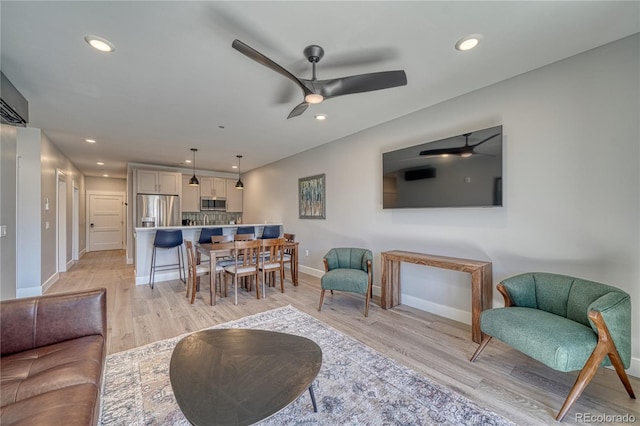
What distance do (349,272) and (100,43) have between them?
3.19 metres

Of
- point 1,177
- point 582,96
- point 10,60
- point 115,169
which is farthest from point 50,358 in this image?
point 115,169

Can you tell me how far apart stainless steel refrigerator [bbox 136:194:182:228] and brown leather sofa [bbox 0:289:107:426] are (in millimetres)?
5253

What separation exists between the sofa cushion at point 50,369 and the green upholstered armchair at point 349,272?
225 cm

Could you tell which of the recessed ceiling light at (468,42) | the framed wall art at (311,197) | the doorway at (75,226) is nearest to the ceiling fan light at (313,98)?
the recessed ceiling light at (468,42)

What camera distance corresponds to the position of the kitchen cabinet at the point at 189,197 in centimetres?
741

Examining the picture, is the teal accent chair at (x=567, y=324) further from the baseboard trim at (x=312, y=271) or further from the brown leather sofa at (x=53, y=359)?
the baseboard trim at (x=312, y=271)

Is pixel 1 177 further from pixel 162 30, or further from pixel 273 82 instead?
pixel 273 82

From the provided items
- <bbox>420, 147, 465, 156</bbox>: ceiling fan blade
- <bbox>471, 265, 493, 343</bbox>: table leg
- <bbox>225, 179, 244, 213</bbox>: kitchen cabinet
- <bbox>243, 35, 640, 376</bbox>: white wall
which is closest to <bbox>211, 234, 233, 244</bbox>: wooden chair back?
<bbox>243, 35, 640, 376</bbox>: white wall

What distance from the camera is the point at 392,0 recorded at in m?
1.65

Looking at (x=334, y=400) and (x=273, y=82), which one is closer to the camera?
(x=334, y=400)

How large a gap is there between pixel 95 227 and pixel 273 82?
9.47 meters

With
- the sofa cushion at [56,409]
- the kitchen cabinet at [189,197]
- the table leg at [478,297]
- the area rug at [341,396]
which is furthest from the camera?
the kitchen cabinet at [189,197]

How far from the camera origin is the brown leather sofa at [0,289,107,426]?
1.08 metres

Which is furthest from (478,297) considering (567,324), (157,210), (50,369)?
(157,210)
